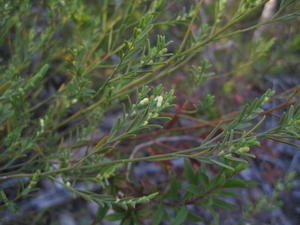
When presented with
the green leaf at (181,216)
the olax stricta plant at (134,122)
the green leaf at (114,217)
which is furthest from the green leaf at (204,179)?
the green leaf at (114,217)

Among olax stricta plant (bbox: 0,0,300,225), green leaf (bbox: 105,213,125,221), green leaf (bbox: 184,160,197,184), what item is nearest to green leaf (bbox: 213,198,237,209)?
olax stricta plant (bbox: 0,0,300,225)

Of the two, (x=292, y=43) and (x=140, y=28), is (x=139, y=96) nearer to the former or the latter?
(x=140, y=28)

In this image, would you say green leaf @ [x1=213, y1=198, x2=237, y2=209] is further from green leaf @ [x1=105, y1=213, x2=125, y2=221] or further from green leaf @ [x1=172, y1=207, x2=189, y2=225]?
green leaf @ [x1=105, y1=213, x2=125, y2=221]

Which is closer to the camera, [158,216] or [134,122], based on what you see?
[134,122]

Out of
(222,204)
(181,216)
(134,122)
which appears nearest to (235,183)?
(222,204)

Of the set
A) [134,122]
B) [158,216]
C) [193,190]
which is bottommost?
[158,216]

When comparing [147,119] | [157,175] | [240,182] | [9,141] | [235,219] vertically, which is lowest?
[235,219]

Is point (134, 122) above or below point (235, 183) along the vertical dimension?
above

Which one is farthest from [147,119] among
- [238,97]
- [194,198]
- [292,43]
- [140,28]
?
[292,43]

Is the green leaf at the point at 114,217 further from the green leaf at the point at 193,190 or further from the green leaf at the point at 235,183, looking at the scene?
the green leaf at the point at 235,183

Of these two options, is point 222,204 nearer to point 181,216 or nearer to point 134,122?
point 181,216

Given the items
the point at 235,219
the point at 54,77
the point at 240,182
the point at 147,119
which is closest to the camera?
the point at 147,119
